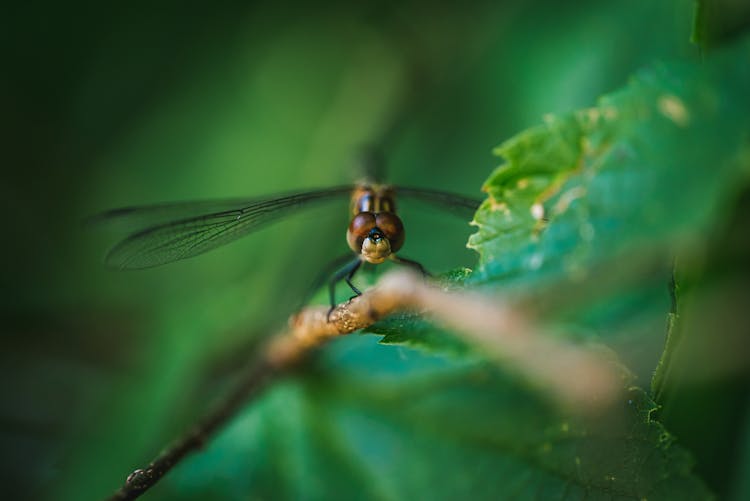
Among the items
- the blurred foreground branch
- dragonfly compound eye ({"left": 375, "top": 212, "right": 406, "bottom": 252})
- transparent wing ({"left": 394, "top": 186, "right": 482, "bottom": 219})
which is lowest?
the blurred foreground branch

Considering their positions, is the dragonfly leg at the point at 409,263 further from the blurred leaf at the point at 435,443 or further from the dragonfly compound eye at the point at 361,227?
the blurred leaf at the point at 435,443

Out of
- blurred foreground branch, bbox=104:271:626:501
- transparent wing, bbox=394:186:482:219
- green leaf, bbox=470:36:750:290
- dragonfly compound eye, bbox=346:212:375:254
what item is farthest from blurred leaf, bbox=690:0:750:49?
dragonfly compound eye, bbox=346:212:375:254

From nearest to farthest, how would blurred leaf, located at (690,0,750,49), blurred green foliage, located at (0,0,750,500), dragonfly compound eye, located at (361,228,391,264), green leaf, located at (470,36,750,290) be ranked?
green leaf, located at (470,36,750,290)
blurred green foliage, located at (0,0,750,500)
blurred leaf, located at (690,0,750,49)
dragonfly compound eye, located at (361,228,391,264)

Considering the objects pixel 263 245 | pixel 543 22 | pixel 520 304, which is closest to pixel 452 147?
pixel 543 22

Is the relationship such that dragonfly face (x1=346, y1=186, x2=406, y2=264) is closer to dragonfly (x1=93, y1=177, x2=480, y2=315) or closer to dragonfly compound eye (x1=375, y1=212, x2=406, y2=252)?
dragonfly compound eye (x1=375, y1=212, x2=406, y2=252)

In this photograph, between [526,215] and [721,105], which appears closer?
[721,105]

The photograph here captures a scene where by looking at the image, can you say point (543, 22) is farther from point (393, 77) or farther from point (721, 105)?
point (721, 105)
